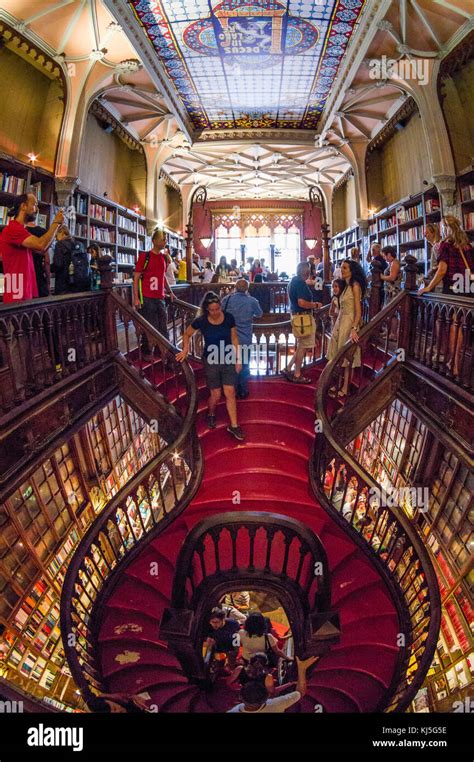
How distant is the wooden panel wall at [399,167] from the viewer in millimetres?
8664

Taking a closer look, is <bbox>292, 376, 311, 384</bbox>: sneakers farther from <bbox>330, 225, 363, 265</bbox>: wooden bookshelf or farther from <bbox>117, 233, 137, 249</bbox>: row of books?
<bbox>330, 225, 363, 265</bbox>: wooden bookshelf

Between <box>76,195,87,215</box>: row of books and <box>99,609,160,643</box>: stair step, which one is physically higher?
<box>76,195,87,215</box>: row of books

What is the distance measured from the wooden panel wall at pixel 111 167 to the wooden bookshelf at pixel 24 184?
1.05 meters

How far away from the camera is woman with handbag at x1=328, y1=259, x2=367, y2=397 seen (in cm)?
482

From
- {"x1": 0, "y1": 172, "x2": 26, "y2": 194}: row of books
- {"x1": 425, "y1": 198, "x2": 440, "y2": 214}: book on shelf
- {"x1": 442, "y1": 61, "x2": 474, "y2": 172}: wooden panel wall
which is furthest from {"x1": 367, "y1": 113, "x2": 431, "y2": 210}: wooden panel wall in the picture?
{"x1": 0, "y1": 172, "x2": 26, "y2": 194}: row of books

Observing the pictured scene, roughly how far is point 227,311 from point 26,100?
494 centimetres

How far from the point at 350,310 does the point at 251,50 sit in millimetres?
4797

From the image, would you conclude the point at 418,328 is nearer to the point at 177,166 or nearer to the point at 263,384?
the point at 263,384

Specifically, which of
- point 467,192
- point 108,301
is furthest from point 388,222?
point 108,301

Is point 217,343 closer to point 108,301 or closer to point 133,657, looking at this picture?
point 108,301

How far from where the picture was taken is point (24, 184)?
6281 mm

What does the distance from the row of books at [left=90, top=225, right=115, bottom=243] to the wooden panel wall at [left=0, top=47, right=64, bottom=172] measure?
1.73m

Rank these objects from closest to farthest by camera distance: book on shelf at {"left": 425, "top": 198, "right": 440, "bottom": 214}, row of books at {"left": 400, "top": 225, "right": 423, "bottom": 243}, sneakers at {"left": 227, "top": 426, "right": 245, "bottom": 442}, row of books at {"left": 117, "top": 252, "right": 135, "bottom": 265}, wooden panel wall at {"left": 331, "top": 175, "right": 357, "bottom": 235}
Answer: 1. sneakers at {"left": 227, "top": 426, "right": 245, "bottom": 442}
2. book on shelf at {"left": 425, "top": 198, "right": 440, "bottom": 214}
3. row of books at {"left": 400, "top": 225, "right": 423, "bottom": 243}
4. row of books at {"left": 117, "top": 252, "right": 135, "bottom": 265}
5. wooden panel wall at {"left": 331, "top": 175, "right": 357, "bottom": 235}
